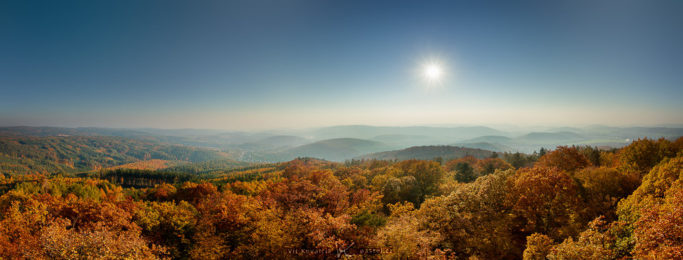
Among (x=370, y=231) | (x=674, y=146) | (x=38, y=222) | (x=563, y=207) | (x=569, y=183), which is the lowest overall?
(x=38, y=222)

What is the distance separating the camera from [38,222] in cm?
3066

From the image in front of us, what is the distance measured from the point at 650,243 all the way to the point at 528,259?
247 inches

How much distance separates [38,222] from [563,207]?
62581 mm

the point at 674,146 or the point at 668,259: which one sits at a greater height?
the point at 674,146

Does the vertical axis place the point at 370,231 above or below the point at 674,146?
below

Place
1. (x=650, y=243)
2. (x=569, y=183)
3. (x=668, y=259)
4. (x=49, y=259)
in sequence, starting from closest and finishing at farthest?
(x=668, y=259) → (x=650, y=243) → (x=49, y=259) → (x=569, y=183)

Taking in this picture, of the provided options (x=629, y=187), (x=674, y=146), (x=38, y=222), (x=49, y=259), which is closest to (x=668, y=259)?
(x=629, y=187)

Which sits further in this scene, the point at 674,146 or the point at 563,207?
the point at 674,146

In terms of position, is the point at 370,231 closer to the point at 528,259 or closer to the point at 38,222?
the point at 528,259

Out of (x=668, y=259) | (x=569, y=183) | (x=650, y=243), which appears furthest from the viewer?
(x=569, y=183)

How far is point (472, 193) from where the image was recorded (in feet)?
78.6

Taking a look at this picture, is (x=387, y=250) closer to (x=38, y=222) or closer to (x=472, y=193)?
(x=472, y=193)

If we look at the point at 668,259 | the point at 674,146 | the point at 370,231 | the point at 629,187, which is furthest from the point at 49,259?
the point at 674,146

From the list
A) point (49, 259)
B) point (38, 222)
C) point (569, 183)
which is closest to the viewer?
point (49, 259)
